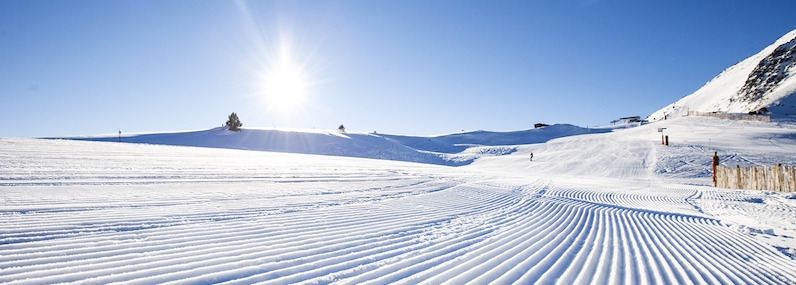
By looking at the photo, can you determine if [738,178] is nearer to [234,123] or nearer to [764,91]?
[234,123]

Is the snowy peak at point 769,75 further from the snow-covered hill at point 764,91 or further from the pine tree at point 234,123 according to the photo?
Answer: the pine tree at point 234,123

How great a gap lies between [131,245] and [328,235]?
243cm

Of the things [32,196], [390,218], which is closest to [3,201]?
[32,196]

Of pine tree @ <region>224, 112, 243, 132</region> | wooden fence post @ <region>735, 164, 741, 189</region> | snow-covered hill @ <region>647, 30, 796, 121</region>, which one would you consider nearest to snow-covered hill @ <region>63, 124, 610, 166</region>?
pine tree @ <region>224, 112, 243, 132</region>

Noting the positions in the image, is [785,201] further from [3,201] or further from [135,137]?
[135,137]

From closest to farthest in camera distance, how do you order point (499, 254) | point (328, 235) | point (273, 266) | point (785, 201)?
point (273, 266)
point (499, 254)
point (328, 235)
point (785, 201)

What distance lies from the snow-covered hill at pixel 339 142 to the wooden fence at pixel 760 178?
2435 centimetres

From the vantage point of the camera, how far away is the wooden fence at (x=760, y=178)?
53.5ft

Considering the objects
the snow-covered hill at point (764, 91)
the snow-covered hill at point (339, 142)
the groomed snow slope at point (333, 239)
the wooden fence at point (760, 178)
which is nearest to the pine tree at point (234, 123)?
the snow-covered hill at point (339, 142)

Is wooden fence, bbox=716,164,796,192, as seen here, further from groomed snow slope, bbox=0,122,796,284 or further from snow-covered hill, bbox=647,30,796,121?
snow-covered hill, bbox=647,30,796,121

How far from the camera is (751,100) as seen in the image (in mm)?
81750

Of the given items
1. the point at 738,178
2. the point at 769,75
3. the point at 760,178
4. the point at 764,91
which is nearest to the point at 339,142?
the point at 738,178

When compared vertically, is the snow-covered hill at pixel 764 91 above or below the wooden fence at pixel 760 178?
above

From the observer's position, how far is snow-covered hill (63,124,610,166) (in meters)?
46.6
